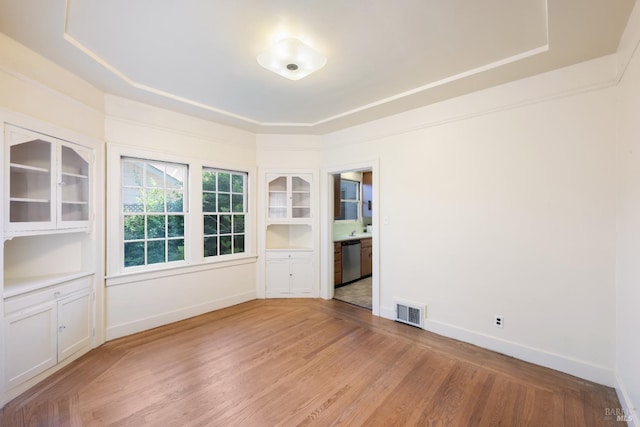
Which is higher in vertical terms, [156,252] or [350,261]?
[156,252]

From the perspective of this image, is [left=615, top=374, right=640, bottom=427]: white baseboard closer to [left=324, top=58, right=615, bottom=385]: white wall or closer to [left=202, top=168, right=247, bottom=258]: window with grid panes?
[left=324, top=58, right=615, bottom=385]: white wall

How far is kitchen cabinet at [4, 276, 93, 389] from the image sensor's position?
210 cm

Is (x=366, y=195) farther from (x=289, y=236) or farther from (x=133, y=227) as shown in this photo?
(x=133, y=227)

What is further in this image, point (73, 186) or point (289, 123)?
point (289, 123)

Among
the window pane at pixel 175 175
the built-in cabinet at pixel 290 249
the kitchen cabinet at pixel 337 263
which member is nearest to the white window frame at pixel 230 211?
the window pane at pixel 175 175

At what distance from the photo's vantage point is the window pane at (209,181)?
3994mm

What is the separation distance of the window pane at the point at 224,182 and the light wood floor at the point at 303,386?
2.07 m

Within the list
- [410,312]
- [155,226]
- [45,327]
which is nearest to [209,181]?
[155,226]

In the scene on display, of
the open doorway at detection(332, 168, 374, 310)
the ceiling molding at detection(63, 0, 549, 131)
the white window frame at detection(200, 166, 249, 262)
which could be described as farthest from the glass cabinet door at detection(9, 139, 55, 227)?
the open doorway at detection(332, 168, 374, 310)

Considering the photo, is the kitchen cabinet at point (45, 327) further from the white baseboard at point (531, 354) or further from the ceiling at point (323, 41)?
the white baseboard at point (531, 354)

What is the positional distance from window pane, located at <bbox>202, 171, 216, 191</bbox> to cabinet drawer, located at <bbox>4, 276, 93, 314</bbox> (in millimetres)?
1745

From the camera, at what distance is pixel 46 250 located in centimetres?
268

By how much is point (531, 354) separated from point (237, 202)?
4.12 meters

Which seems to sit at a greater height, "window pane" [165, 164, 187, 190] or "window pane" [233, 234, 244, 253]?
"window pane" [165, 164, 187, 190]
